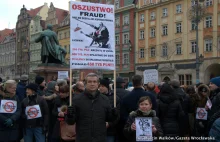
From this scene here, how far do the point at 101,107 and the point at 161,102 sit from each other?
1.56m

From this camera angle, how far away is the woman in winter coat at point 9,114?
5.24 metres

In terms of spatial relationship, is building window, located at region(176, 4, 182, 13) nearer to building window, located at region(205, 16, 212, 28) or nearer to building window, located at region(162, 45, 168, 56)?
A: building window, located at region(205, 16, 212, 28)

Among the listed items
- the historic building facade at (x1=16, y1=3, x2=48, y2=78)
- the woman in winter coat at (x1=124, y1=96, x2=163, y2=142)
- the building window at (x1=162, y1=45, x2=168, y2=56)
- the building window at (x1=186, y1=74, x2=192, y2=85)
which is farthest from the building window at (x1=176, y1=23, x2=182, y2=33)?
the historic building facade at (x1=16, y1=3, x2=48, y2=78)

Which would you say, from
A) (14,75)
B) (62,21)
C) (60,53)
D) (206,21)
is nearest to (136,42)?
(206,21)

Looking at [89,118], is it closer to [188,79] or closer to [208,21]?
[208,21]

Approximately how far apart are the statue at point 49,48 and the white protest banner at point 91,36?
8694mm

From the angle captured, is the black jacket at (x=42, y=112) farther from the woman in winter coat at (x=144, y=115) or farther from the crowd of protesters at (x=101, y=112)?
the woman in winter coat at (x=144, y=115)

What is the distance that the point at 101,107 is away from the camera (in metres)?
4.02

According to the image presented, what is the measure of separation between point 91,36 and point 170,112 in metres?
1.93

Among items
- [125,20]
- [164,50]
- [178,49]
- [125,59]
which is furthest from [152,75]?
[125,20]

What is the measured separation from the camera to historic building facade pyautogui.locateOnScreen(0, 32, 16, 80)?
67762 mm

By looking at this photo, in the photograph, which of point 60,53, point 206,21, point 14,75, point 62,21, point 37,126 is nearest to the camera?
point 37,126

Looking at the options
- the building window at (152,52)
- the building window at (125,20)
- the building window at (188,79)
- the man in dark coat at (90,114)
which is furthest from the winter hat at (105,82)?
the building window at (125,20)

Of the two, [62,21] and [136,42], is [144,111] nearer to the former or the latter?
[136,42]
